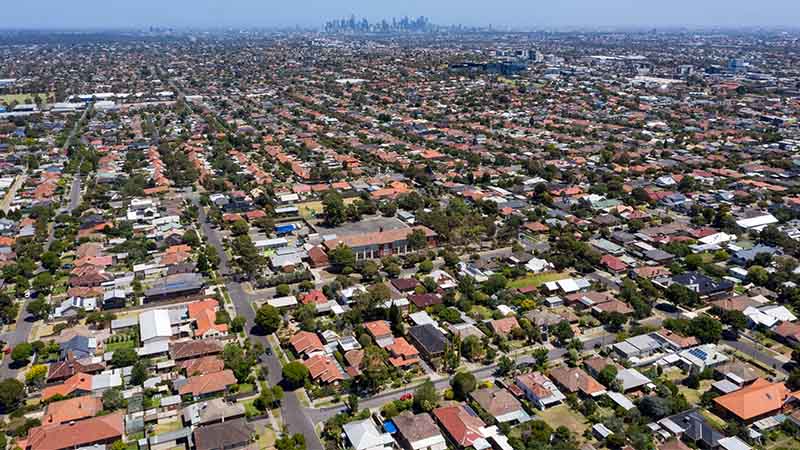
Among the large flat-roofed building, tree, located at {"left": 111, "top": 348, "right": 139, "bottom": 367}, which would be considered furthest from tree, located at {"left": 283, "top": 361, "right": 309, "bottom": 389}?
the large flat-roofed building

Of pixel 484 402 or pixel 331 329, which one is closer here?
pixel 484 402

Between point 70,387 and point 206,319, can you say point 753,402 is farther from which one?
point 70,387

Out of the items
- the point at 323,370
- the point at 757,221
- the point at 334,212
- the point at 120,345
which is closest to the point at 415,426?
the point at 323,370

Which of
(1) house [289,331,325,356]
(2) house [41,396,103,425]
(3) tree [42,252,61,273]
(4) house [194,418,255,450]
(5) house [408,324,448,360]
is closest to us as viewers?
(4) house [194,418,255,450]

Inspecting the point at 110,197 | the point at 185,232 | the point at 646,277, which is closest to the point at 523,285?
the point at 646,277

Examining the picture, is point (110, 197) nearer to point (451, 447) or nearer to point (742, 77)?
point (451, 447)

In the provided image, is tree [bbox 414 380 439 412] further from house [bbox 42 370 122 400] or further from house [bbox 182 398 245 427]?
house [bbox 42 370 122 400]

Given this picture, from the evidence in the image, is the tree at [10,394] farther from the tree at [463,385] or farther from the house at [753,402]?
the house at [753,402]
